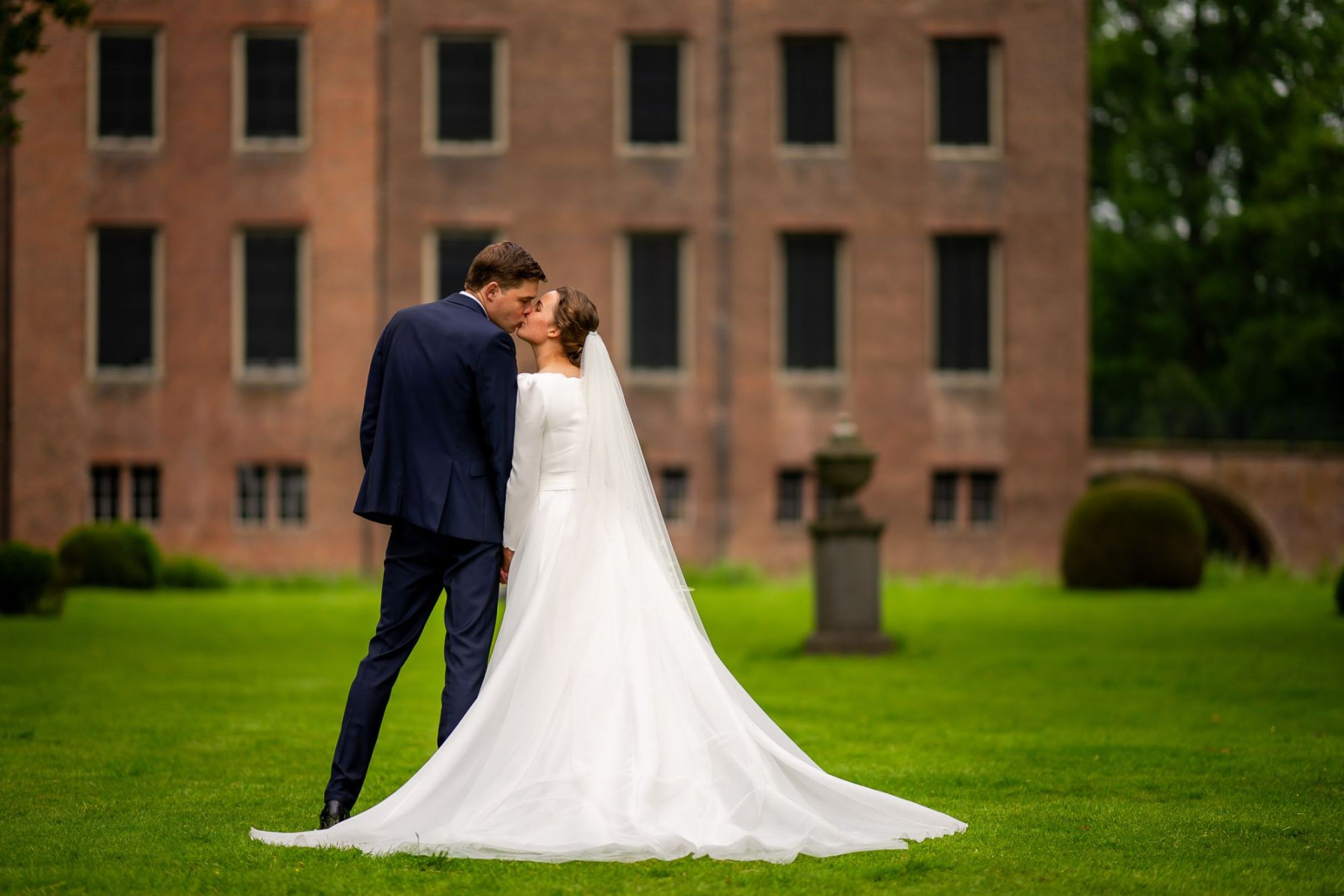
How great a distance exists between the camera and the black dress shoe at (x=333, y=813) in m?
6.21

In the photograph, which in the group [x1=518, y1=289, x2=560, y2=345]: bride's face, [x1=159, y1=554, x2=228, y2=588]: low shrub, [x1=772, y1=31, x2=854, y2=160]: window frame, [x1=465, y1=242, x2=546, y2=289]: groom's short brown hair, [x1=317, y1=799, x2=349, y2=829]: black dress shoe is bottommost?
[x1=159, y1=554, x2=228, y2=588]: low shrub

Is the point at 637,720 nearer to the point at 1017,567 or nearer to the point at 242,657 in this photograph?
the point at 242,657

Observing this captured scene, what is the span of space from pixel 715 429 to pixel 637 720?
2321 cm

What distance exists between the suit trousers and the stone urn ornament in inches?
337

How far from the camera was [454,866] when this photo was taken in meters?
5.56

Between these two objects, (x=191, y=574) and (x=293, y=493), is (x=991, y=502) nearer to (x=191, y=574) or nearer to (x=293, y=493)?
(x=293, y=493)

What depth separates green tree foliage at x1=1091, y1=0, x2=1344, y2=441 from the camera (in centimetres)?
3744

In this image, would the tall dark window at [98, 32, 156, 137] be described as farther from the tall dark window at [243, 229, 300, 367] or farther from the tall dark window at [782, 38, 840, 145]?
the tall dark window at [782, 38, 840, 145]

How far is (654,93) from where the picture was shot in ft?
97.6

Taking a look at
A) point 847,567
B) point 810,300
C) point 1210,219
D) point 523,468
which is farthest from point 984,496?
point 523,468

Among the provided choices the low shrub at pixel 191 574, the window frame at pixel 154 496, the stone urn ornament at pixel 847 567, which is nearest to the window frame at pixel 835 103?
the low shrub at pixel 191 574

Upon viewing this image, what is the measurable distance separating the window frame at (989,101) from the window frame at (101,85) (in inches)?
540

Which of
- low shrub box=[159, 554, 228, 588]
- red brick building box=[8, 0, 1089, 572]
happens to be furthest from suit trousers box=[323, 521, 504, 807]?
red brick building box=[8, 0, 1089, 572]

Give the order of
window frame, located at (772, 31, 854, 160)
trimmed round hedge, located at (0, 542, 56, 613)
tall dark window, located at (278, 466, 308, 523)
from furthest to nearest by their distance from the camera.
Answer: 1. window frame, located at (772, 31, 854, 160)
2. tall dark window, located at (278, 466, 308, 523)
3. trimmed round hedge, located at (0, 542, 56, 613)
